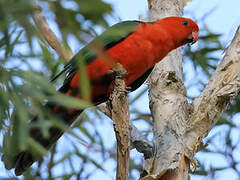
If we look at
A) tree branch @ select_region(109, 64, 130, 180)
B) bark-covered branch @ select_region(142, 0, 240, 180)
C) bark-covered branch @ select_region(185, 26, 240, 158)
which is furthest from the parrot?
bark-covered branch @ select_region(185, 26, 240, 158)

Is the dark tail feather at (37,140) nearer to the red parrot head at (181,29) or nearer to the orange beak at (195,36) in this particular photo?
the red parrot head at (181,29)

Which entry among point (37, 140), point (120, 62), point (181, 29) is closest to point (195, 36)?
point (181, 29)

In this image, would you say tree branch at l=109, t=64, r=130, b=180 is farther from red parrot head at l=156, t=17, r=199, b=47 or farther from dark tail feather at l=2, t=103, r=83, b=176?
red parrot head at l=156, t=17, r=199, b=47

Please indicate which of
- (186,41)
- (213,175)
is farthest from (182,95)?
(213,175)

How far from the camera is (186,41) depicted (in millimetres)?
3254

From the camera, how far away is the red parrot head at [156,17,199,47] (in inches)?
123

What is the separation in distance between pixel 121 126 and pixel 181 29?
3.83 ft

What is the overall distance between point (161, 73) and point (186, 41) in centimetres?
45

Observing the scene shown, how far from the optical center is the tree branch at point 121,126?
2262 mm

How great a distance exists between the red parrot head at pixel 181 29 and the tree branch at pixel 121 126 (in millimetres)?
879

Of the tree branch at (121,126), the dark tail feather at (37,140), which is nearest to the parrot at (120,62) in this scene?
the dark tail feather at (37,140)

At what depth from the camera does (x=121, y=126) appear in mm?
2299

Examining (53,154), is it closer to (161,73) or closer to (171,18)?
(161,73)

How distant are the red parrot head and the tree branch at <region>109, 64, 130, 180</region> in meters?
0.88
